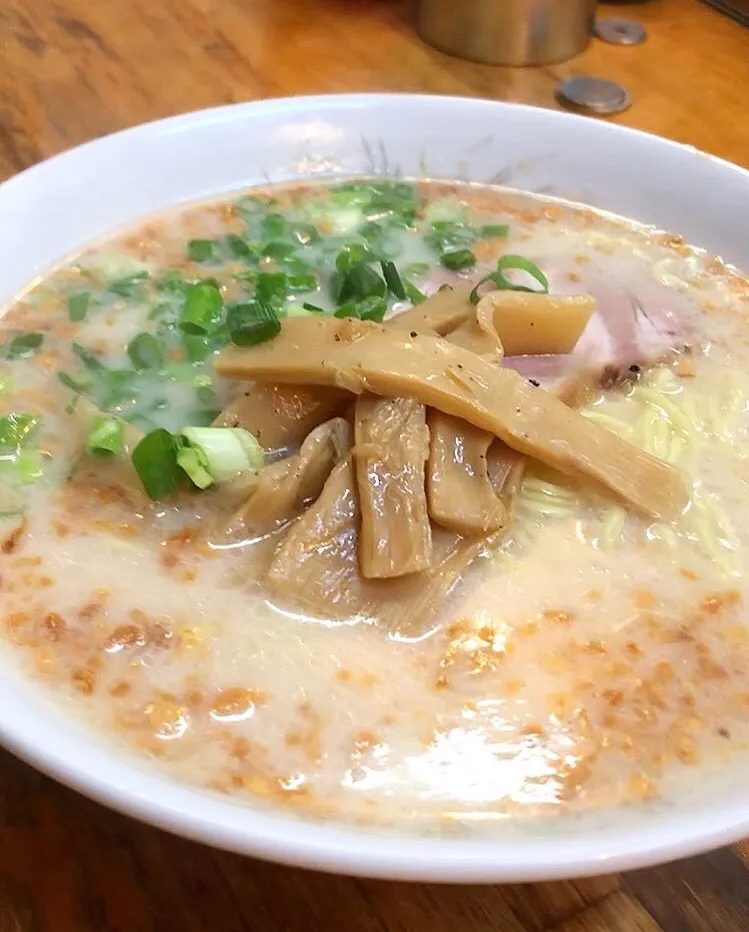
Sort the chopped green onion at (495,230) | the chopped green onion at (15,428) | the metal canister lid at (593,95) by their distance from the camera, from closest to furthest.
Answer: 1. the chopped green onion at (15,428)
2. the chopped green onion at (495,230)
3. the metal canister lid at (593,95)

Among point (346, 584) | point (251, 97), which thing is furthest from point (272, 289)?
point (251, 97)

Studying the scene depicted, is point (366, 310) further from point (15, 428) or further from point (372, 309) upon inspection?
point (15, 428)

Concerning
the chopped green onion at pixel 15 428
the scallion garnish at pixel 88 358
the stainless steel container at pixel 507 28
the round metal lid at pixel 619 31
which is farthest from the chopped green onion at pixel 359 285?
the round metal lid at pixel 619 31

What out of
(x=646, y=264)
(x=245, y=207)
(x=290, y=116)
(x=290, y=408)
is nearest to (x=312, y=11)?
(x=290, y=116)

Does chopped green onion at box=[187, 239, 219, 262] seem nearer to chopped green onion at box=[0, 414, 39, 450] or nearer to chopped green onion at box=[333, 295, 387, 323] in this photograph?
chopped green onion at box=[333, 295, 387, 323]

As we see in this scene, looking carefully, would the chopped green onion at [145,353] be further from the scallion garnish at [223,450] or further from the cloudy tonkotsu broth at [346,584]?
Result: the scallion garnish at [223,450]

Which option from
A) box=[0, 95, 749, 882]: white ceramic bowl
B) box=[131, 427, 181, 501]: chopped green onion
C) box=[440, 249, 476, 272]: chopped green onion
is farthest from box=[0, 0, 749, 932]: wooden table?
box=[440, 249, 476, 272]: chopped green onion
